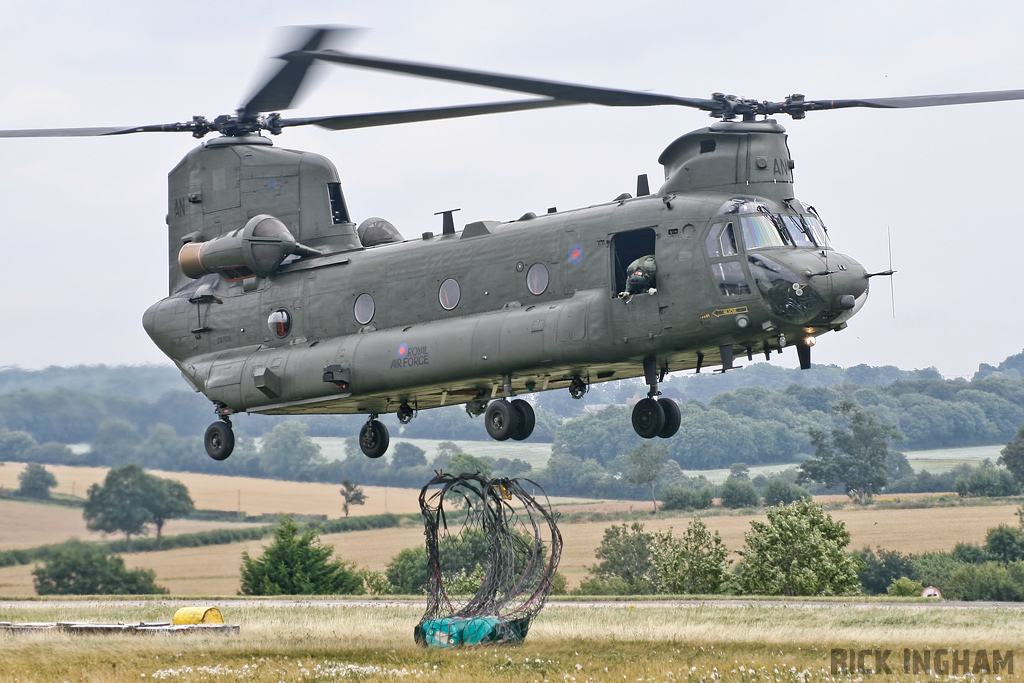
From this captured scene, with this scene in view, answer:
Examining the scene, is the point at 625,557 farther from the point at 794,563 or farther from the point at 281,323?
the point at 281,323

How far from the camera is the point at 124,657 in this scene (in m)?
34.0

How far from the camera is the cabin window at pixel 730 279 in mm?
22172

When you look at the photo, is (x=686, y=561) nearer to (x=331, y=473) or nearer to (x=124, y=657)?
(x=331, y=473)

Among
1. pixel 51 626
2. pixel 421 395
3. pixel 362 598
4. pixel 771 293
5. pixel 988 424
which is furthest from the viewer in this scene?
pixel 988 424

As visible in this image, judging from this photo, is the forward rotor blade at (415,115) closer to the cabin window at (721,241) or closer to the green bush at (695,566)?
the cabin window at (721,241)

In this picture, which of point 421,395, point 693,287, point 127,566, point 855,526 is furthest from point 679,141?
point 855,526

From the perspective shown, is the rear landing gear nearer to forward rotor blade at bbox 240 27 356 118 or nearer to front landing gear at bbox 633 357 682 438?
front landing gear at bbox 633 357 682 438

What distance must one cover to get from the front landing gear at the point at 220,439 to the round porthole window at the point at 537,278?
911 cm

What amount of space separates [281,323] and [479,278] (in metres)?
5.37

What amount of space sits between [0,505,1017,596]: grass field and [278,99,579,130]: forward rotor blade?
146 ft

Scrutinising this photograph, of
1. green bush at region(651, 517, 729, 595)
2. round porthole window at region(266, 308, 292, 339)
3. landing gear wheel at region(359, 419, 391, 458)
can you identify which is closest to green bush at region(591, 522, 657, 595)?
green bush at region(651, 517, 729, 595)

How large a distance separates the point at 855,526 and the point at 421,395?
8608 cm

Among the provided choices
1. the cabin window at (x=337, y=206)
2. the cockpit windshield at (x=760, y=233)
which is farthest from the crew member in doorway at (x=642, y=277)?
the cabin window at (x=337, y=206)

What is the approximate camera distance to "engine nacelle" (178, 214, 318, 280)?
1137 inches
